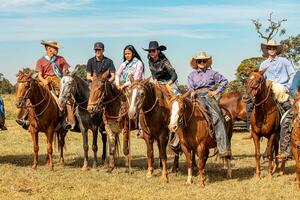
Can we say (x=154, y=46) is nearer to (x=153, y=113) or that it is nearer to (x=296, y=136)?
(x=153, y=113)

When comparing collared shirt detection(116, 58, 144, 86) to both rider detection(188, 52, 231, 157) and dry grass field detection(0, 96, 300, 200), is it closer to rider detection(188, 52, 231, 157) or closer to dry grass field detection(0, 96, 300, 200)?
rider detection(188, 52, 231, 157)

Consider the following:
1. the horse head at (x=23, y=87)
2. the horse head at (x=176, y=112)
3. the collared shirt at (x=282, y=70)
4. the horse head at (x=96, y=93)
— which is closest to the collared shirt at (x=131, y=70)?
the horse head at (x=96, y=93)

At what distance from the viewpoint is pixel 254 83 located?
9.87 metres

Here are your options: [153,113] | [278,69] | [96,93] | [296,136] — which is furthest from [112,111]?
[296,136]

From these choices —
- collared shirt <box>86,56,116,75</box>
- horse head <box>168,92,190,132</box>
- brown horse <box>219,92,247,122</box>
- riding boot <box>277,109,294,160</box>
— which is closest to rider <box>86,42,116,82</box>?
collared shirt <box>86,56,116,75</box>

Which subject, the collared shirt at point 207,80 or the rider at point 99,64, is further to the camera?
the rider at point 99,64

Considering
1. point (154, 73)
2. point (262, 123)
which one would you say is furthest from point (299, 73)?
point (154, 73)

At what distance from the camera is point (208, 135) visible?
9.95 metres

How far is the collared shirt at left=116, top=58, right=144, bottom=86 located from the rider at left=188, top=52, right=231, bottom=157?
1.44 meters

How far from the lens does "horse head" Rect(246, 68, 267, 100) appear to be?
9.88 m

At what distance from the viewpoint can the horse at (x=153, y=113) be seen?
9969 millimetres

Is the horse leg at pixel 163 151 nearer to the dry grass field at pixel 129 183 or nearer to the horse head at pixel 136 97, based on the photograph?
the dry grass field at pixel 129 183

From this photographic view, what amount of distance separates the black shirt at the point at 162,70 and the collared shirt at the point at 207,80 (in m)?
0.74

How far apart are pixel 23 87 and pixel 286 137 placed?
235 inches
